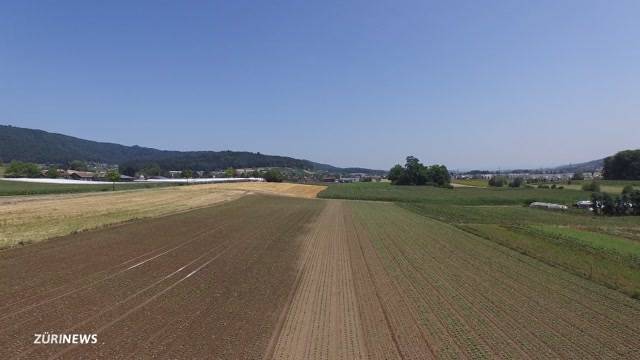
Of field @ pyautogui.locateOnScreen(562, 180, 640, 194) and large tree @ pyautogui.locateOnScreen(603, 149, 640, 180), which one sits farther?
large tree @ pyautogui.locateOnScreen(603, 149, 640, 180)

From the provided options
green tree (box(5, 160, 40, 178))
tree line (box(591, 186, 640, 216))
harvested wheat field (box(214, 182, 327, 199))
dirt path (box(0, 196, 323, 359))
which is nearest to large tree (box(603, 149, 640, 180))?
tree line (box(591, 186, 640, 216))

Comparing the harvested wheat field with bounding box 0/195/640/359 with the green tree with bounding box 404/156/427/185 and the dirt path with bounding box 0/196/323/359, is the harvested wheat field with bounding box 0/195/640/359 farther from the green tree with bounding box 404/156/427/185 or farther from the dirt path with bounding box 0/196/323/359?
the green tree with bounding box 404/156/427/185

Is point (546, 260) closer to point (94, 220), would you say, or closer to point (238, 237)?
point (238, 237)

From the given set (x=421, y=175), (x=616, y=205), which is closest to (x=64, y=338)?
(x=616, y=205)

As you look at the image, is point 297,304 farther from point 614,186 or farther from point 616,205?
point 614,186

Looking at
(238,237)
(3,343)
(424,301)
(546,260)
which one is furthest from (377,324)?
(238,237)

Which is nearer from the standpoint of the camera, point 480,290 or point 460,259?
point 480,290
